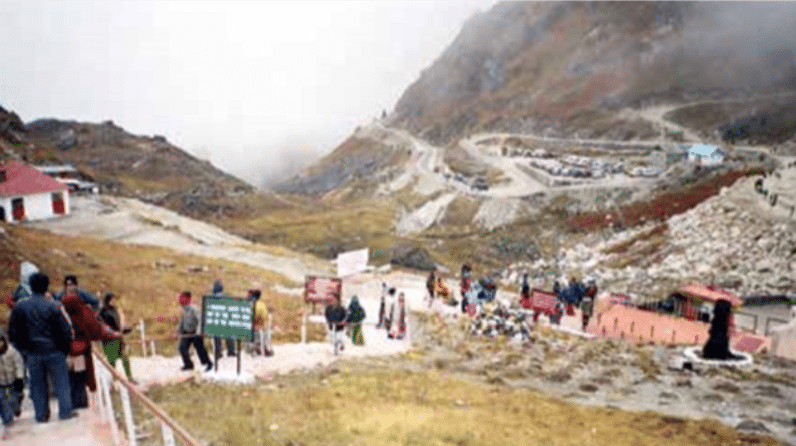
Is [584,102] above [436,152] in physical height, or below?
above

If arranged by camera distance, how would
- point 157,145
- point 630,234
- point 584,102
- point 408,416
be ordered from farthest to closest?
point 584,102
point 157,145
point 630,234
point 408,416

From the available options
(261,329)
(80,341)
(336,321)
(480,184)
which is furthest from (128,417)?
(480,184)

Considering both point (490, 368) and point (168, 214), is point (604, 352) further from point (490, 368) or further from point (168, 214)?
point (168, 214)

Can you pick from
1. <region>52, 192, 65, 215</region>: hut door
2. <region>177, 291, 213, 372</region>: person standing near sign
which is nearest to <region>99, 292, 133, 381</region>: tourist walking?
<region>177, 291, 213, 372</region>: person standing near sign

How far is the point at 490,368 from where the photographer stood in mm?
26047

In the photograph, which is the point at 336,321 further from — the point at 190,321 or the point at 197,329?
the point at 190,321

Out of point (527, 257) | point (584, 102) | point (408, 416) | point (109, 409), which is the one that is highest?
point (584, 102)

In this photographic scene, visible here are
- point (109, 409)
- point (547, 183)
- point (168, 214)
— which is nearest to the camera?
point (109, 409)

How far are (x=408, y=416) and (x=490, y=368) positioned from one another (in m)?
8.56

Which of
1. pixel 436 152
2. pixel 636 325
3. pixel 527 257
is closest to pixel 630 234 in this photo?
pixel 527 257

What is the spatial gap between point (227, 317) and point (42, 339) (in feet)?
23.0

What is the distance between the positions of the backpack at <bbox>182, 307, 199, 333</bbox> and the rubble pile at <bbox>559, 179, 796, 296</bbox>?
123 ft

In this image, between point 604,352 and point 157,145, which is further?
point 157,145

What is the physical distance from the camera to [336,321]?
2522cm
